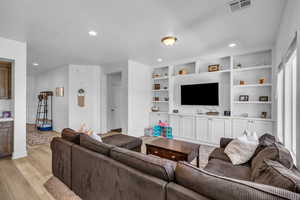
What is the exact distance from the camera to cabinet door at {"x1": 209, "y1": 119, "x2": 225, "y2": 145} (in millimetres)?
4000

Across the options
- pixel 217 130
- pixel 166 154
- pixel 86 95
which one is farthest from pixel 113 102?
pixel 166 154

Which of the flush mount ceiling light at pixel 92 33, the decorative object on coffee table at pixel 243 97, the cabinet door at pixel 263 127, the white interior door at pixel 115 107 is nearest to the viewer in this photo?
the flush mount ceiling light at pixel 92 33

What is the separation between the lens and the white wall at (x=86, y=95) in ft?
17.1

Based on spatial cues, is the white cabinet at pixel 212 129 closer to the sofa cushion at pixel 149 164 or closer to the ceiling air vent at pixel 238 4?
the ceiling air vent at pixel 238 4

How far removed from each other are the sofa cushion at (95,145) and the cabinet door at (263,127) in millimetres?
3611

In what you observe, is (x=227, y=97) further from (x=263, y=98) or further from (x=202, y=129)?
(x=202, y=129)

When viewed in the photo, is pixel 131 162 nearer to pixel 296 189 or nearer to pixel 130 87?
pixel 296 189

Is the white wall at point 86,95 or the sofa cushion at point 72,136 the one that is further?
the white wall at point 86,95

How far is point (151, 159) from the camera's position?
4.19 ft

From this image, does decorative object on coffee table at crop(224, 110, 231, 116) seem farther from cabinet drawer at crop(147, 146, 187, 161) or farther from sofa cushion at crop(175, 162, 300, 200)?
sofa cushion at crop(175, 162, 300, 200)

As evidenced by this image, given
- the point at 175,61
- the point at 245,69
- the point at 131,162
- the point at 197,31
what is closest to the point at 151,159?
the point at 131,162

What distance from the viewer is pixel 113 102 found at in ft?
20.9

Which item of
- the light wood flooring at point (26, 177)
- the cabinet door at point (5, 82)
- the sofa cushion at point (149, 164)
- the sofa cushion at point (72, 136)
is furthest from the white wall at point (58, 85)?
the sofa cushion at point (149, 164)

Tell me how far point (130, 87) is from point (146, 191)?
3.96 meters
